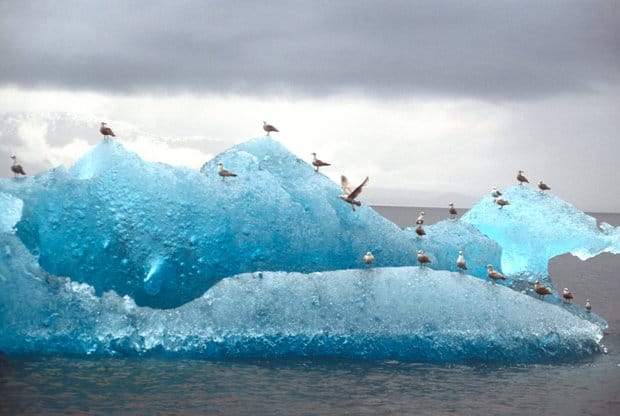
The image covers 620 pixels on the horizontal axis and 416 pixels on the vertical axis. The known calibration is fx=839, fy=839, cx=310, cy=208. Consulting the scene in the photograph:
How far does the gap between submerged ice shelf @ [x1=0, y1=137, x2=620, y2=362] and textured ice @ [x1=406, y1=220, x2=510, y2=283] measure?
1.37 metres

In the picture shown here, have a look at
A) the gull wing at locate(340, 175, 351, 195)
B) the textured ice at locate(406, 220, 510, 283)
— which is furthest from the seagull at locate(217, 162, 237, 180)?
the textured ice at locate(406, 220, 510, 283)

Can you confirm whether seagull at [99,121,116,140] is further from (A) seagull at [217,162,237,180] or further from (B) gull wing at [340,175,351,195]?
(B) gull wing at [340,175,351,195]

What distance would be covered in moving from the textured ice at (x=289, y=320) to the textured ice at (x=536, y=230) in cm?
692

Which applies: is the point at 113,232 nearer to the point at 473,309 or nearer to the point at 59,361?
the point at 59,361

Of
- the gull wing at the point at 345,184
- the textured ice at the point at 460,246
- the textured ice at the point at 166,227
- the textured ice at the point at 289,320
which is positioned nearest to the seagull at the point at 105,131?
the textured ice at the point at 166,227

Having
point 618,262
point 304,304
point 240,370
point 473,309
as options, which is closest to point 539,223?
point 473,309

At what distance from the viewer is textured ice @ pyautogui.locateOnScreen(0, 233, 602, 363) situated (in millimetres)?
18625

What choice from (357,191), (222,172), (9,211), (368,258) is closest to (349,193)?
(357,191)

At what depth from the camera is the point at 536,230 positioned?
89.8ft

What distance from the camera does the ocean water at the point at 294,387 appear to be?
15.4 m

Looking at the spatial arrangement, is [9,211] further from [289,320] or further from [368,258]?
[368,258]

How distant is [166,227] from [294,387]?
6.04m

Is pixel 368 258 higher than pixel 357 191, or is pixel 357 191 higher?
pixel 357 191

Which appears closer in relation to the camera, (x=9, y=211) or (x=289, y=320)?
(x=289, y=320)
